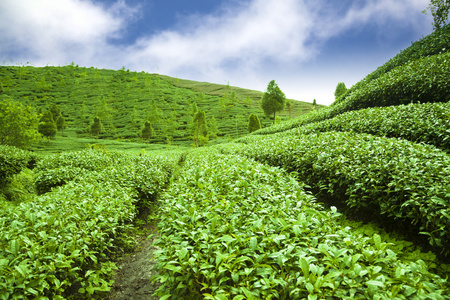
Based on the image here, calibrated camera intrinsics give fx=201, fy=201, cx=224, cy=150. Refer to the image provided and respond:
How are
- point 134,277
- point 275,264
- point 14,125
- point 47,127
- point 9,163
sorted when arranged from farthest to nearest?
point 47,127 → point 14,125 → point 9,163 → point 134,277 → point 275,264

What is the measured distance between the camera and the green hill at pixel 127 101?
239 ft

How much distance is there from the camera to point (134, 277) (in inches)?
176

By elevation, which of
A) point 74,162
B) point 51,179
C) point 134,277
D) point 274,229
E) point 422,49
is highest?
point 422,49

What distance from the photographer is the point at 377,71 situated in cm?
1722

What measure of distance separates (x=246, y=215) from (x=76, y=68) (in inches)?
6790

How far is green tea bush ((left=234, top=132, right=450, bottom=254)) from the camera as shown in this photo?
3.14 meters

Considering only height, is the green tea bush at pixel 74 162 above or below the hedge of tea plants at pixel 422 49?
below

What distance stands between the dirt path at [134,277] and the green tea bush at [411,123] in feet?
26.8

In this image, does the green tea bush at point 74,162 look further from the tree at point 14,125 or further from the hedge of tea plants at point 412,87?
the tree at point 14,125

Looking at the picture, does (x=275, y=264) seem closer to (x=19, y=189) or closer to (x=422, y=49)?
(x=19, y=189)

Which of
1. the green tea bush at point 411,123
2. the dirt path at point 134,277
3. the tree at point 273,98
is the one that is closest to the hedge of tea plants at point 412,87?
the green tea bush at point 411,123

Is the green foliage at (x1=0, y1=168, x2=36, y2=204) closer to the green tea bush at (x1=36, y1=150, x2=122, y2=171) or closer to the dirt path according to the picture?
the green tea bush at (x1=36, y1=150, x2=122, y2=171)

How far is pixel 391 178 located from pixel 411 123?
455 centimetres

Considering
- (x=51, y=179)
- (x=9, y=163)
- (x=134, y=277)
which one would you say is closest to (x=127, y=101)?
(x=9, y=163)
